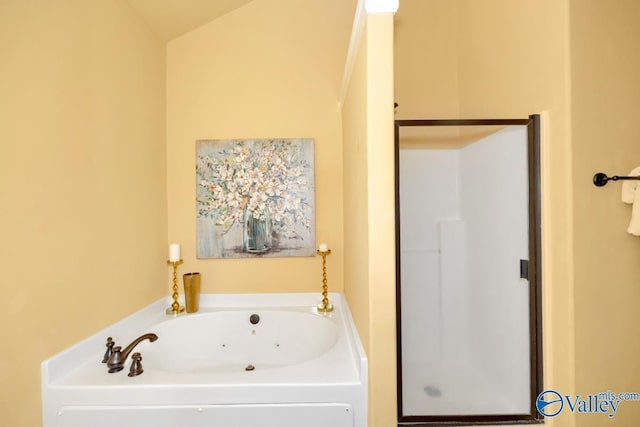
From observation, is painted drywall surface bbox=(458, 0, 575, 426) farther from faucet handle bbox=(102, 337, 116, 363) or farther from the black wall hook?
faucet handle bbox=(102, 337, 116, 363)

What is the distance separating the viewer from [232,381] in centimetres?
123

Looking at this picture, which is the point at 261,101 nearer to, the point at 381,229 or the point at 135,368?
the point at 381,229

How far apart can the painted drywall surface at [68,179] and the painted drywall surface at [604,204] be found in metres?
2.16

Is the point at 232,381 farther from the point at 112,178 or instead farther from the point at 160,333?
the point at 112,178

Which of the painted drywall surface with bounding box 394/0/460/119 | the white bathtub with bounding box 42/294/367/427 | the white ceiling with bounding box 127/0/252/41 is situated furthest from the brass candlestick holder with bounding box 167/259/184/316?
the painted drywall surface with bounding box 394/0/460/119

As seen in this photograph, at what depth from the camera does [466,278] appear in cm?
215

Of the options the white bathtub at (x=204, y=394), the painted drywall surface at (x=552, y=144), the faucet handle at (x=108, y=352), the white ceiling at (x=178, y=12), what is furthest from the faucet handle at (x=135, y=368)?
the white ceiling at (x=178, y=12)

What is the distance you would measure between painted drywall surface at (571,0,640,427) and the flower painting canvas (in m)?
1.50

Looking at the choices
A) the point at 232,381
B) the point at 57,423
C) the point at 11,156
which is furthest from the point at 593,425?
Answer: the point at 11,156

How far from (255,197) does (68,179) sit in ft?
3.51

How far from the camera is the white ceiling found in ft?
6.10

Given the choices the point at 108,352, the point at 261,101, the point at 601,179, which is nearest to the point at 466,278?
the point at 601,179

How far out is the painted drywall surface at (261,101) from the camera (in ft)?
7.17

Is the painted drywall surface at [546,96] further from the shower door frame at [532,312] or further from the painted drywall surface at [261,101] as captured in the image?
the painted drywall surface at [261,101]
